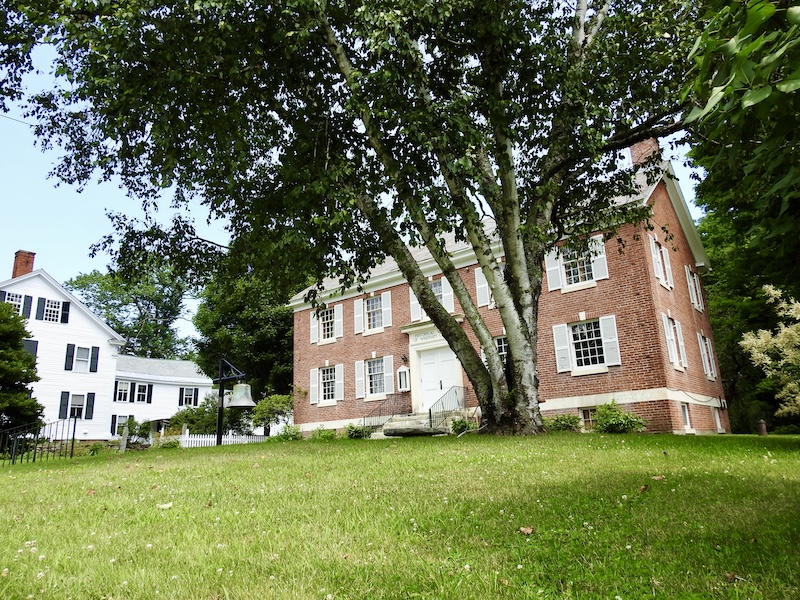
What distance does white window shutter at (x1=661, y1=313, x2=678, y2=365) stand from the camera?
62.9 feet

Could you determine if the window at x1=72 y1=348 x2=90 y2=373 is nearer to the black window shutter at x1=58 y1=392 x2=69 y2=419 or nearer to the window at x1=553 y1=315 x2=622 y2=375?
the black window shutter at x1=58 y1=392 x2=69 y2=419

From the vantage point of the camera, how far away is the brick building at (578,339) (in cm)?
1892

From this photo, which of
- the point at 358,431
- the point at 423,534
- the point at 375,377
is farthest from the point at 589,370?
the point at 423,534

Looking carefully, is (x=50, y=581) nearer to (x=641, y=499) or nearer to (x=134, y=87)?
(x=641, y=499)

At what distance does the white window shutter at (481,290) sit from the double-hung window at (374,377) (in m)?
5.02

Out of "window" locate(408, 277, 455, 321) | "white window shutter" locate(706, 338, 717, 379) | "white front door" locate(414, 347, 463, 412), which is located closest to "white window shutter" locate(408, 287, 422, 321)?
"window" locate(408, 277, 455, 321)

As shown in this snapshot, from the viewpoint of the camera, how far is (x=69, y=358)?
34719 mm

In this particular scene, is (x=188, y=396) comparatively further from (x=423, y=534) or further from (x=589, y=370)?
(x=423, y=534)

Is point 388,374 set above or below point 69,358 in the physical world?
below

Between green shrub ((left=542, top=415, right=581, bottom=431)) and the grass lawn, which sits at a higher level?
green shrub ((left=542, top=415, right=581, bottom=431))

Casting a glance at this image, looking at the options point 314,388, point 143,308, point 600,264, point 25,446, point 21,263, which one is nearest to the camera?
point 25,446

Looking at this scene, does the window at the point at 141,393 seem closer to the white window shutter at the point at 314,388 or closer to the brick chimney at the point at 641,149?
the white window shutter at the point at 314,388

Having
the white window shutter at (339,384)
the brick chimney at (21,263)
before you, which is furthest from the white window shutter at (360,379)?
the brick chimney at (21,263)

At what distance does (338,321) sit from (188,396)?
2190cm
